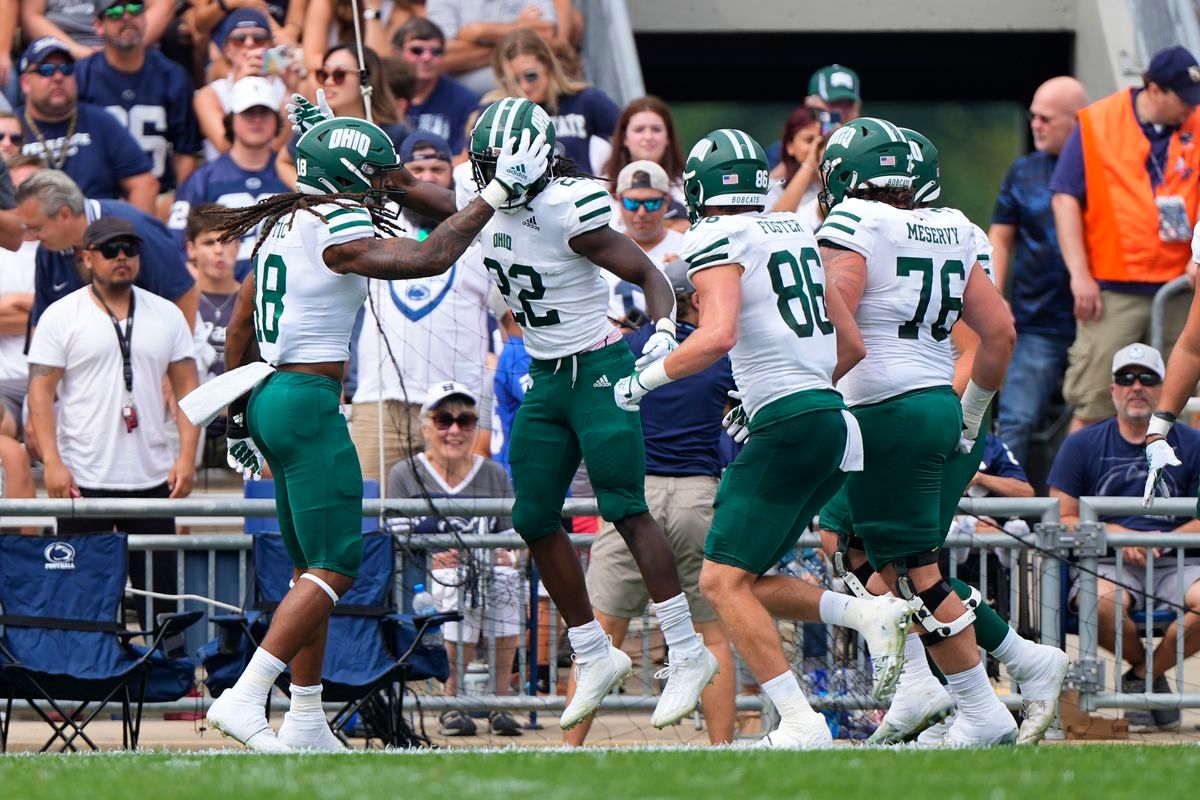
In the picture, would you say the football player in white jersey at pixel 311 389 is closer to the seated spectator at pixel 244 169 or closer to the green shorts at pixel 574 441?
the green shorts at pixel 574 441

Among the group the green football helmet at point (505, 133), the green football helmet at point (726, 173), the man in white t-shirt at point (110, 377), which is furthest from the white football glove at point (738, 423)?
the man in white t-shirt at point (110, 377)

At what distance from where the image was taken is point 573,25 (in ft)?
43.9

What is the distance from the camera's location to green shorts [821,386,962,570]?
23.9 ft

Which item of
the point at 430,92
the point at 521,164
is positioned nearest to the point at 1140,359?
the point at 521,164

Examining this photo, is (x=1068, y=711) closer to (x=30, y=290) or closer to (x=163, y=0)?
(x=30, y=290)

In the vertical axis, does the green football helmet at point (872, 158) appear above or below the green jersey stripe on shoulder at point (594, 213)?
above

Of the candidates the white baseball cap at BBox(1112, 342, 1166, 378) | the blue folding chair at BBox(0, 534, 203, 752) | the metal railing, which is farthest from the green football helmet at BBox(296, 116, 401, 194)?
the white baseball cap at BBox(1112, 342, 1166, 378)

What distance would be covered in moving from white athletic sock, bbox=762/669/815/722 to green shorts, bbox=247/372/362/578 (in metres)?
1.64

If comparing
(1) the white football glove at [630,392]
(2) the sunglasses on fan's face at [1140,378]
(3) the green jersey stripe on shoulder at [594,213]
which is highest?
(3) the green jersey stripe on shoulder at [594,213]

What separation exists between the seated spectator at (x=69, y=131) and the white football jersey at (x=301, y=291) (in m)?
4.42

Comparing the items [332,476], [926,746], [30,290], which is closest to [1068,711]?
[926,746]

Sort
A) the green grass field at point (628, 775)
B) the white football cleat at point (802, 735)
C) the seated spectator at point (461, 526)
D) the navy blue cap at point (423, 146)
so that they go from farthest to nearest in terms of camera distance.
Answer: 1. the navy blue cap at point (423, 146)
2. the seated spectator at point (461, 526)
3. the white football cleat at point (802, 735)
4. the green grass field at point (628, 775)

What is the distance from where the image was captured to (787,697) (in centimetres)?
708

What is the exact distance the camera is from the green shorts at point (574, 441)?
7348 mm
